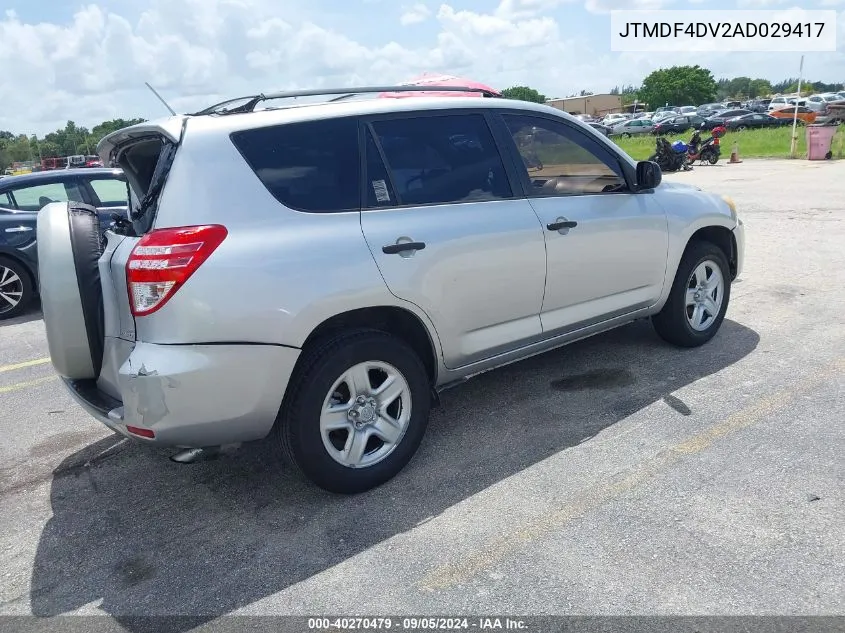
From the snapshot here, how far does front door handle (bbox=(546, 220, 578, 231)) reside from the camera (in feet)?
13.1

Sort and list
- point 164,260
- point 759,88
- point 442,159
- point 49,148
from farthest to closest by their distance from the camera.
Answer: point 759,88, point 49,148, point 442,159, point 164,260

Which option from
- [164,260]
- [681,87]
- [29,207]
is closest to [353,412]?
[164,260]

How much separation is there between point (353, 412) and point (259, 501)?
652 mm

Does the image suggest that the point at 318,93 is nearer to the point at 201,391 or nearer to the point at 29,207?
the point at 201,391

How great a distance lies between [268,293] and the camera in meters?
2.96

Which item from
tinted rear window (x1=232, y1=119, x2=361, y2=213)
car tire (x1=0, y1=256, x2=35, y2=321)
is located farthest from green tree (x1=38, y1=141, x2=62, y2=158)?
tinted rear window (x1=232, y1=119, x2=361, y2=213)

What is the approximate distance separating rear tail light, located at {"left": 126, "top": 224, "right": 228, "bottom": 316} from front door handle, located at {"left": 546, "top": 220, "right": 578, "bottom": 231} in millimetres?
1893

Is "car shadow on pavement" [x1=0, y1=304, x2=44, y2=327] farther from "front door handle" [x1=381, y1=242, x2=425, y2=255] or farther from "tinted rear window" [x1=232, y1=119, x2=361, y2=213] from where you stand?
"front door handle" [x1=381, y1=242, x2=425, y2=255]

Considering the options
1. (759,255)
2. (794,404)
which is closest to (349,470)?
(794,404)

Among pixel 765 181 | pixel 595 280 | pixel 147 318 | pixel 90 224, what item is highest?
pixel 90 224

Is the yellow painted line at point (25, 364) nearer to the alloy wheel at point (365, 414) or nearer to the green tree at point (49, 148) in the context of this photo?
the alloy wheel at point (365, 414)

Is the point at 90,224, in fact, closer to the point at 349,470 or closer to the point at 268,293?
the point at 268,293

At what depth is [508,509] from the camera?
3184 mm

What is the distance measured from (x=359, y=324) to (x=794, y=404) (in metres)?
2.60
